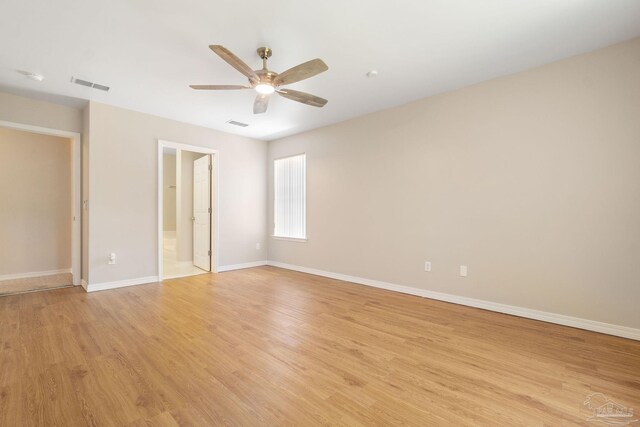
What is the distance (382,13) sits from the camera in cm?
225

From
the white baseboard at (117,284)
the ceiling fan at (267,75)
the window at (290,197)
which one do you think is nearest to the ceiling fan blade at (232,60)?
the ceiling fan at (267,75)

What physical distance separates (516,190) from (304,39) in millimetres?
2760

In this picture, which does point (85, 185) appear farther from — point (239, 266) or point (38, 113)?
point (239, 266)

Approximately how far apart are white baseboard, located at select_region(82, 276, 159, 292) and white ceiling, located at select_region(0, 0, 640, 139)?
266cm

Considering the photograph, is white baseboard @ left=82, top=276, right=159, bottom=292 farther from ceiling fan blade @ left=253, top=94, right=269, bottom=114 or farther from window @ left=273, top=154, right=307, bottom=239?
ceiling fan blade @ left=253, top=94, right=269, bottom=114

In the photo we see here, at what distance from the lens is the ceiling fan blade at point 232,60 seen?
2.08m

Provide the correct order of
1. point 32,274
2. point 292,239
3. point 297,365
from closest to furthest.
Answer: point 297,365, point 32,274, point 292,239

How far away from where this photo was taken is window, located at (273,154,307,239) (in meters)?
5.61

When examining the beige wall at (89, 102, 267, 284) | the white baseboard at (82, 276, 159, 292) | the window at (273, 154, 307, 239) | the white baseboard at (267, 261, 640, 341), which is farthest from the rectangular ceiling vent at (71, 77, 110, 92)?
the white baseboard at (267, 261, 640, 341)

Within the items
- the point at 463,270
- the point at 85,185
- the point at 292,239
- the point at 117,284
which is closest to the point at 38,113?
the point at 85,185

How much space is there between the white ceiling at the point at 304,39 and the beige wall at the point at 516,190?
337 mm

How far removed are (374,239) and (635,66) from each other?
10.7ft

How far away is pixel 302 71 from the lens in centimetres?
243

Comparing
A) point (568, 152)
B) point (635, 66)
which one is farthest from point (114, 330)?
point (635, 66)
